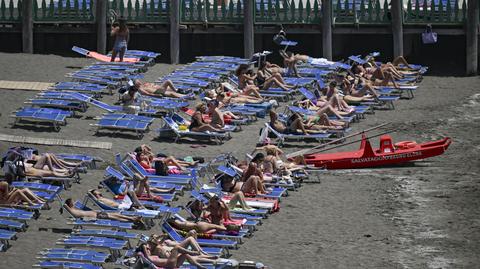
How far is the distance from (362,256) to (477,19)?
16.9 metres

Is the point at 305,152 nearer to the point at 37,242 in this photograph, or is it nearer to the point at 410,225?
the point at 410,225

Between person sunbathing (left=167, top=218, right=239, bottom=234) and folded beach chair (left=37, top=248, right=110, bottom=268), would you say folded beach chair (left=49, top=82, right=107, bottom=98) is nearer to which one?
person sunbathing (left=167, top=218, right=239, bottom=234)

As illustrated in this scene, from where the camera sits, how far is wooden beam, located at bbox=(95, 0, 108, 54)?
46938 mm

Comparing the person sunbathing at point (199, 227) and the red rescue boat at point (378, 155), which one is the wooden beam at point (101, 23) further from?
the person sunbathing at point (199, 227)

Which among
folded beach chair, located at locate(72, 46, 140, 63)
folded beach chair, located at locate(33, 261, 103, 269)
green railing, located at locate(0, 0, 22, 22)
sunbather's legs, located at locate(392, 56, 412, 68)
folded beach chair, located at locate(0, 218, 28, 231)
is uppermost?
green railing, located at locate(0, 0, 22, 22)

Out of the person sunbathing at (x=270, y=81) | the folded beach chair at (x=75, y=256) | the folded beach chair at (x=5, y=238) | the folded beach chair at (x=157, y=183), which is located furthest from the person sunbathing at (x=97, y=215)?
the person sunbathing at (x=270, y=81)

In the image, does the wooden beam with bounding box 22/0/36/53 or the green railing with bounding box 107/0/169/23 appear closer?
the green railing with bounding box 107/0/169/23

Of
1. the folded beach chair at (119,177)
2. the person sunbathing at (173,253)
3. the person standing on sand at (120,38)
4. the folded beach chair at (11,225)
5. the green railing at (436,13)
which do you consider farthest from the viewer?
the green railing at (436,13)

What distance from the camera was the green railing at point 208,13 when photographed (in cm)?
4694

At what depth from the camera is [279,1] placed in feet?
154

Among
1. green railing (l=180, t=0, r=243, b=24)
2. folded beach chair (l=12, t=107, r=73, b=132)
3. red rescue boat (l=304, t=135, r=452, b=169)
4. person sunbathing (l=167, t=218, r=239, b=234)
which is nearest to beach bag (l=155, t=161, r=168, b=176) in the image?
red rescue boat (l=304, t=135, r=452, b=169)

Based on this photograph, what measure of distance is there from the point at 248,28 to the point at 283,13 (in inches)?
37.8

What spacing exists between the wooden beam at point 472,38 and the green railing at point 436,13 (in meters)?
0.27

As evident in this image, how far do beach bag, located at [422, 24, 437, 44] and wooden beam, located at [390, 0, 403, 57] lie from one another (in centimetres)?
63
